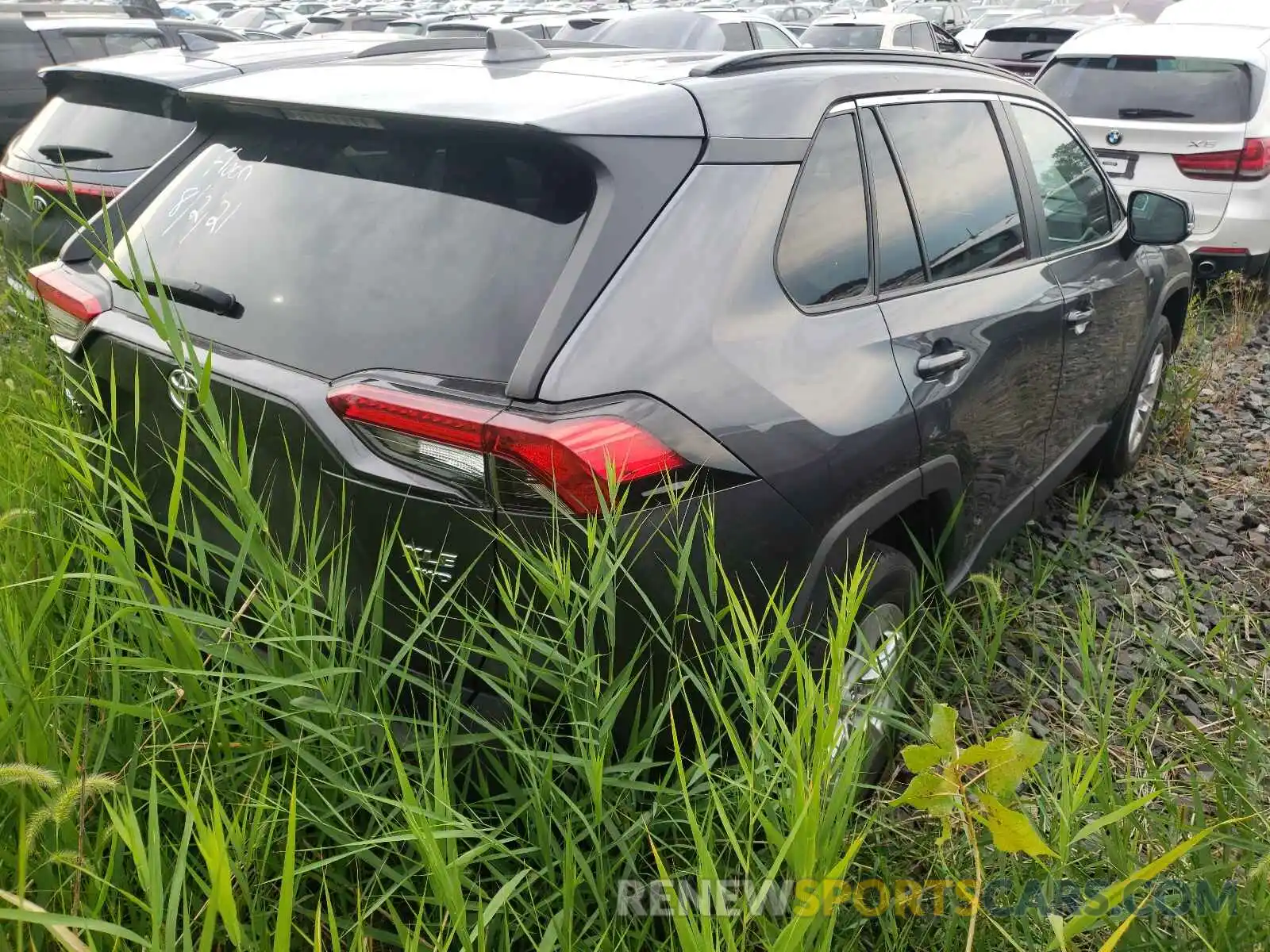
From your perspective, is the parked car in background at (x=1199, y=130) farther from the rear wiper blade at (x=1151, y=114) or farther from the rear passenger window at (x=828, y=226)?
the rear passenger window at (x=828, y=226)

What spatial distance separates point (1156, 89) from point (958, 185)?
196 inches

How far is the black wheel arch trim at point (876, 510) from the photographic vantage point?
2141 millimetres

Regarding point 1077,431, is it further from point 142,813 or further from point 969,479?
point 142,813

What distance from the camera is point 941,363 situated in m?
2.56

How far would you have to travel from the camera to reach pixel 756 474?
200 centimetres

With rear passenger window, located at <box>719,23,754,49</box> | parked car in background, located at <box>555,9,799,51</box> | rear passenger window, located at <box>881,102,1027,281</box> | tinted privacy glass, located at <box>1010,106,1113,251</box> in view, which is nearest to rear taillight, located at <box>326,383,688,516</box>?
rear passenger window, located at <box>881,102,1027,281</box>

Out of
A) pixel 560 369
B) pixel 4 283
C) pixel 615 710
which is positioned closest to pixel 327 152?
pixel 560 369

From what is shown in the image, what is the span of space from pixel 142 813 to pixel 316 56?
15.1 ft

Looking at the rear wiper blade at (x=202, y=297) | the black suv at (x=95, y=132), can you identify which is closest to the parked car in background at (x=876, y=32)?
the black suv at (x=95, y=132)

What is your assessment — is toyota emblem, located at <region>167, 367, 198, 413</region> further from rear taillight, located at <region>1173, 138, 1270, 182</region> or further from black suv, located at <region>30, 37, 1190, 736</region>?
rear taillight, located at <region>1173, 138, 1270, 182</region>

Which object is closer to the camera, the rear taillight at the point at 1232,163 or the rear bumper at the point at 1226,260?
the rear taillight at the point at 1232,163

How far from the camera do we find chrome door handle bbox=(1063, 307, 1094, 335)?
11.0 feet

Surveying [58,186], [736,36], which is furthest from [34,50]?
[736,36]

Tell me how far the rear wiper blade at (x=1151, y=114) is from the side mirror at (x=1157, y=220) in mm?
3278
